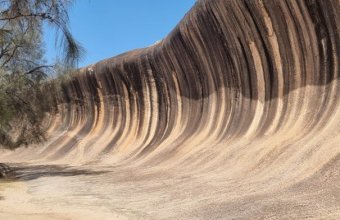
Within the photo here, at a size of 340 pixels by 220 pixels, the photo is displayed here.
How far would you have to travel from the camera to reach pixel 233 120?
1570 cm

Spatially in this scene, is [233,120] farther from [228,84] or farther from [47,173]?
[47,173]

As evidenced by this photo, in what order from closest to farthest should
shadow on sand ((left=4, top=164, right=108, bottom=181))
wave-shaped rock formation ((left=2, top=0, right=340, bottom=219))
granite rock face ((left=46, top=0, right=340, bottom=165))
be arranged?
wave-shaped rock formation ((left=2, top=0, right=340, bottom=219)), granite rock face ((left=46, top=0, right=340, bottom=165)), shadow on sand ((left=4, top=164, right=108, bottom=181))

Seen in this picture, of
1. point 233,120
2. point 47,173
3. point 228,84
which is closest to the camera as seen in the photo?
A: point 233,120

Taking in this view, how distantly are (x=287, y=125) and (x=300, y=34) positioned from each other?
7.41ft

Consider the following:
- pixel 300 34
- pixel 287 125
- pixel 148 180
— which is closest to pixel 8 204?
pixel 148 180

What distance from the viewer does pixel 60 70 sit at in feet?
57.1

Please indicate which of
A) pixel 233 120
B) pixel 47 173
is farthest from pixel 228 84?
pixel 47 173

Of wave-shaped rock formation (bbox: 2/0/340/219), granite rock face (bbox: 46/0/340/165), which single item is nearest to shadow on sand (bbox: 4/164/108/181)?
wave-shaped rock formation (bbox: 2/0/340/219)

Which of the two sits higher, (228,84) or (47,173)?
(228,84)

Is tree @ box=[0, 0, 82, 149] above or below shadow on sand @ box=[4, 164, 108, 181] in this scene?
above

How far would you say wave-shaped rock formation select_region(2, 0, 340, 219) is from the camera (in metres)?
8.48

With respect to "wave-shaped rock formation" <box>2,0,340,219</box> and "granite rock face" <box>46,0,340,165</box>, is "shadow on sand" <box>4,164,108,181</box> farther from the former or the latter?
"granite rock face" <box>46,0,340,165</box>

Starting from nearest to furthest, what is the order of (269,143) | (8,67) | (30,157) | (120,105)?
(269,143)
(8,67)
(120,105)
(30,157)

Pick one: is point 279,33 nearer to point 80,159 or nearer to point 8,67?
point 8,67
